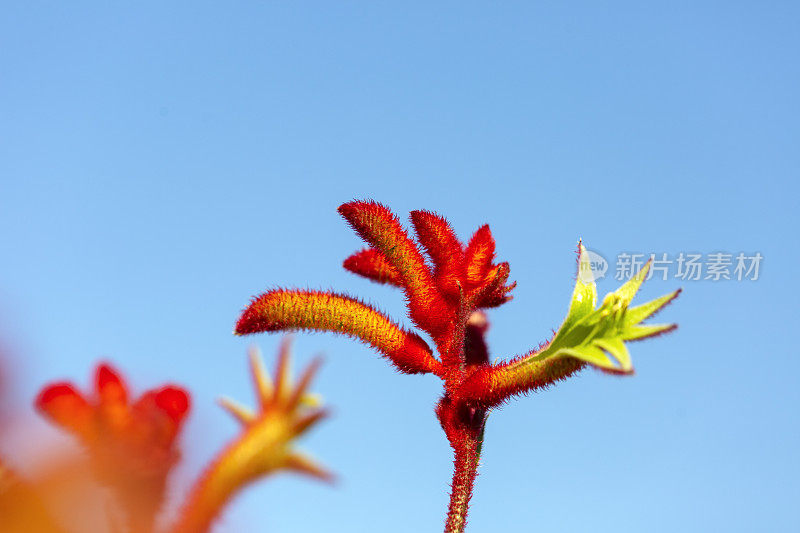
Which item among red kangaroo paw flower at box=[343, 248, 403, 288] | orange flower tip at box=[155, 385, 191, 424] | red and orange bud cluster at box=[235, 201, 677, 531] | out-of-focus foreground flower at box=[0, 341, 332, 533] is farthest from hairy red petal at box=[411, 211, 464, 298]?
orange flower tip at box=[155, 385, 191, 424]

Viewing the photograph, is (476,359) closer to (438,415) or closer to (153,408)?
(438,415)

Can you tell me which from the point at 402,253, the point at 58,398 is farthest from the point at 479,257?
the point at 58,398

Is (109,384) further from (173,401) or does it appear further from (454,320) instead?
(454,320)


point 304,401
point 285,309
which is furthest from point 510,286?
point 304,401

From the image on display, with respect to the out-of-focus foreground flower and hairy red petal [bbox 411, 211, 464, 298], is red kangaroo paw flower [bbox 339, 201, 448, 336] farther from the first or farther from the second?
the out-of-focus foreground flower

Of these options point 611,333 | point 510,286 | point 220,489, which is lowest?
point 220,489

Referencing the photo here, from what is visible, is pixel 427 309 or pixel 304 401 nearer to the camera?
pixel 304 401

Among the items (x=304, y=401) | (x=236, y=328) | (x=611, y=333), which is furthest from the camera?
(x=236, y=328)

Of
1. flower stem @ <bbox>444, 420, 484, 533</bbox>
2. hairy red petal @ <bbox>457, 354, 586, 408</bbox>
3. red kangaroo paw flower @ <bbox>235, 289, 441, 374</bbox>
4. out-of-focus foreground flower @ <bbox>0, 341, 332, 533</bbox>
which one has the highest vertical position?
red kangaroo paw flower @ <bbox>235, 289, 441, 374</bbox>
